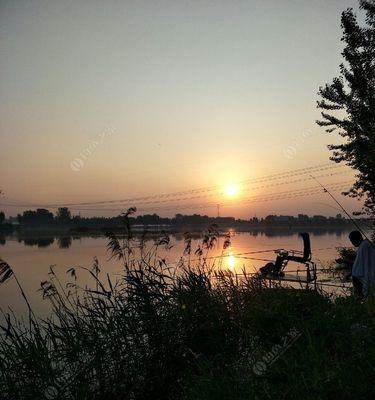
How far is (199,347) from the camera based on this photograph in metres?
6.20

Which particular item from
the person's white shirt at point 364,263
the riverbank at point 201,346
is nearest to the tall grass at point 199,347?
the riverbank at point 201,346

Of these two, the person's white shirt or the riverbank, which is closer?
the riverbank

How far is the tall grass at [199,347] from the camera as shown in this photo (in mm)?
4121

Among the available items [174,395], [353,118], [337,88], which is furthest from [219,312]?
[337,88]

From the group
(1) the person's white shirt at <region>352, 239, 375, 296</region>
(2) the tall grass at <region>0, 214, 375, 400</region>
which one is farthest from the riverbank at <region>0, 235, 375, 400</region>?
(1) the person's white shirt at <region>352, 239, 375, 296</region>

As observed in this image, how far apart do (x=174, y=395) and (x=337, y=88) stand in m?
11.6

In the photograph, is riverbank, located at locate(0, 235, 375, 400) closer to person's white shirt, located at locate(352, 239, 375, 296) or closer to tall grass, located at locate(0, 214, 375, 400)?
tall grass, located at locate(0, 214, 375, 400)

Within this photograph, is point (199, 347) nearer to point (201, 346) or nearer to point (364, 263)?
point (201, 346)

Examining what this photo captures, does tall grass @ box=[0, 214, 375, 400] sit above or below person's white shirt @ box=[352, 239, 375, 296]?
below

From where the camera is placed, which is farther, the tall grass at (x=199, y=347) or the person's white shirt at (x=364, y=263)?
the person's white shirt at (x=364, y=263)

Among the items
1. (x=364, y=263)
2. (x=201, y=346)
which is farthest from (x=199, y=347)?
(x=364, y=263)

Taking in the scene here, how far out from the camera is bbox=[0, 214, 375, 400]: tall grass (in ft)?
13.5

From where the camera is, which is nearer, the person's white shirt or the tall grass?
the tall grass

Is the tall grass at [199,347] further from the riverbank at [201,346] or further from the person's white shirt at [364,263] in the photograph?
the person's white shirt at [364,263]
